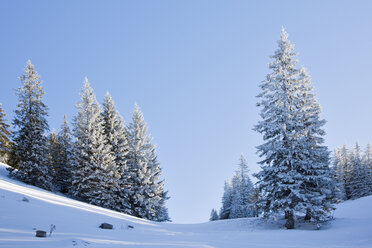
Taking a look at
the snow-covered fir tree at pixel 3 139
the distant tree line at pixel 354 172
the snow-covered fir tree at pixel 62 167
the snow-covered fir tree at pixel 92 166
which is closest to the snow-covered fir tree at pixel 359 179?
the distant tree line at pixel 354 172

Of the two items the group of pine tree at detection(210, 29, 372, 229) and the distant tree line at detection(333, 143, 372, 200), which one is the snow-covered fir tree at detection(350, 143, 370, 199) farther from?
the group of pine tree at detection(210, 29, 372, 229)

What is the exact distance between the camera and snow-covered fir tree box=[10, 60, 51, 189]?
74.1ft

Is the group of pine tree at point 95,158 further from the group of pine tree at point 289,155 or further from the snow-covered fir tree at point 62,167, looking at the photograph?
the group of pine tree at point 289,155

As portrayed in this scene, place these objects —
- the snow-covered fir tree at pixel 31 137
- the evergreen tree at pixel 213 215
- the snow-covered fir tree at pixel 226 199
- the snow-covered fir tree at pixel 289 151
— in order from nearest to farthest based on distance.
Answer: the snow-covered fir tree at pixel 289 151
the snow-covered fir tree at pixel 31 137
the snow-covered fir tree at pixel 226 199
the evergreen tree at pixel 213 215

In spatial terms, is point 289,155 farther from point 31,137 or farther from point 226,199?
point 226,199

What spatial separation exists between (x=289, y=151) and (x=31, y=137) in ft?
77.3

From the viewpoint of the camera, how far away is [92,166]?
956 inches

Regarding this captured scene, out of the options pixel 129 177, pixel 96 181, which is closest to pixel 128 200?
pixel 129 177

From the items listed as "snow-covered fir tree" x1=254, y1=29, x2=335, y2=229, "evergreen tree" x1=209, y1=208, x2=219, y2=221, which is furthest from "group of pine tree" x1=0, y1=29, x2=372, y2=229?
"evergreen tree" x1=209, y1=208, x2=219, y2=221

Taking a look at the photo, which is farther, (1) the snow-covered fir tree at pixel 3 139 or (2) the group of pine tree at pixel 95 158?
(1) the snow-covered fir tree at pixel 3 139

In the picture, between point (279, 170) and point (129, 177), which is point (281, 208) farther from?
point (129, 177)

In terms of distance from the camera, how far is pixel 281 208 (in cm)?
1480

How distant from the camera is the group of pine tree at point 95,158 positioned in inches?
925

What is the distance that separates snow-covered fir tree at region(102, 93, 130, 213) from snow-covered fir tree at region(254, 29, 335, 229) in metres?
15.5
